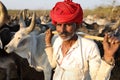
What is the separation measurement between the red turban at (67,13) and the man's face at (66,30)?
0.19 feet

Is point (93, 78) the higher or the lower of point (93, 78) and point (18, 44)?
the higher

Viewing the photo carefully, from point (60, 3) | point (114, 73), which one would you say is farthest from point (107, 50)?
point (114, 73)

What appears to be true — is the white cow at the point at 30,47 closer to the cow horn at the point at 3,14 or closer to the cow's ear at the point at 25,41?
the cow's ear at the point at 25,41

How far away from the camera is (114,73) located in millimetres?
9719

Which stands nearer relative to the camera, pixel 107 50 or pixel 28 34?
pixel 107 50

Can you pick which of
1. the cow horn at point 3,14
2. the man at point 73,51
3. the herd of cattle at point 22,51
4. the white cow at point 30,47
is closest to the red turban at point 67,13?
the man at point 73,51

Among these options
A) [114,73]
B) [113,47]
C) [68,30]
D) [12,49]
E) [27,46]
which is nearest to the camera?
[113,47]

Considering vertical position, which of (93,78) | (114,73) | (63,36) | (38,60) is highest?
(63,36)

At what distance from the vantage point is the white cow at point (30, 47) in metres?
7.21

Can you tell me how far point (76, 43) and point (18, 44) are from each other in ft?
11.7

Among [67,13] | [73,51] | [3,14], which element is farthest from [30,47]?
[67,13]

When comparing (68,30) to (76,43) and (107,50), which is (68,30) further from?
(107,50)

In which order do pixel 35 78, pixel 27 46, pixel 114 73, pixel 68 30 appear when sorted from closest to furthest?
pixel 68 30 → pixel 27 46 → pixel 35 78 → pixel 114 73

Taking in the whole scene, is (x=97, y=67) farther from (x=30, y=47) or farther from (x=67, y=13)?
(x=30, y=47)
